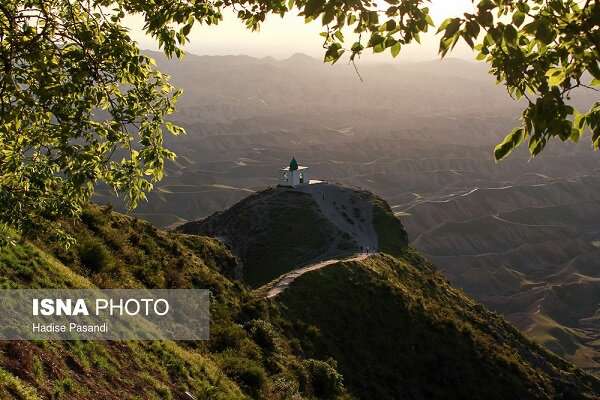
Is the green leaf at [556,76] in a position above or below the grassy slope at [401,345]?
above

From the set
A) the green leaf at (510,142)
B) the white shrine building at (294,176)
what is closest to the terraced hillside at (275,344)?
the green leaf at (510,142)

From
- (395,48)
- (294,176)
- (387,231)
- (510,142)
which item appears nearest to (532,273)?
(387,231)

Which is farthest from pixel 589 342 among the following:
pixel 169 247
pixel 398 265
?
pixel 169 247

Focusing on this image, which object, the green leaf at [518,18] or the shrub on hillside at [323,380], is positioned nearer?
the green leaf at [518,18]

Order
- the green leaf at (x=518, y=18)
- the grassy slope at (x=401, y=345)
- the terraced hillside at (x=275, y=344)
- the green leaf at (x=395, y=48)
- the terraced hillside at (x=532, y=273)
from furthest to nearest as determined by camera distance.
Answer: the terraced hillside at (x=532, y=273) < the grassy slope at (x=401, y=345) < the terraced hillside at (x=275, y=344) < the green leaf at (x=395, y=48) < the green leaf at (x=518, y=18)

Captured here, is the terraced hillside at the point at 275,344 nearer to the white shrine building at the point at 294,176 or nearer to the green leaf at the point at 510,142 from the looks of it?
the green leaf at the point at 510,142

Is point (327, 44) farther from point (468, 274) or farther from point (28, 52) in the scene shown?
point (468, 274)

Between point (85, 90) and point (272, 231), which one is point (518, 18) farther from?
point (272, 231)

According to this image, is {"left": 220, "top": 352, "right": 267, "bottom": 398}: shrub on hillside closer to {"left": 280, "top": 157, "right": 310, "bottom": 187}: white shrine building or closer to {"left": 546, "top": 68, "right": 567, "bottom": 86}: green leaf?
{"left": 546, "top": 68, "right": 567, "bottom": 86}: green leaf
